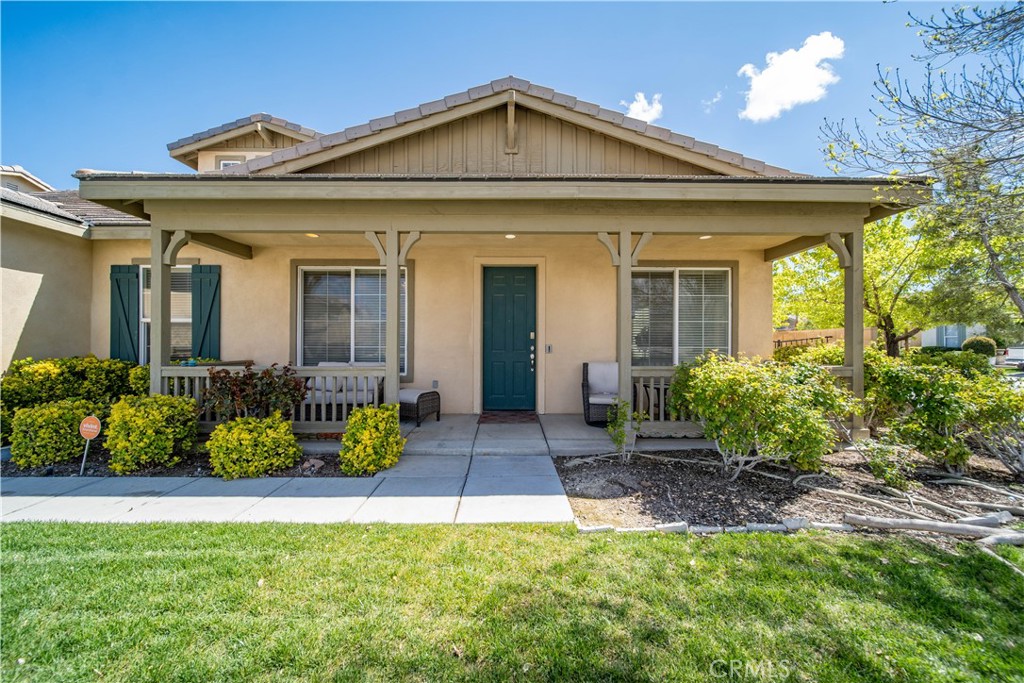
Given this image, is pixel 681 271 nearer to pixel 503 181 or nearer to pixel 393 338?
pixel 503 181

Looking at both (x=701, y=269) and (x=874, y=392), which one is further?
(x=701, y=269)

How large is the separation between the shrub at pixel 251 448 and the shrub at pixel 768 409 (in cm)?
462

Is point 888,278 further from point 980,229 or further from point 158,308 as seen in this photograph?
point 158,308

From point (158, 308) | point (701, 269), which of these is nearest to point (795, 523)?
point (701, 269)

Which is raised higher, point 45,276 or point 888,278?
point 888,278

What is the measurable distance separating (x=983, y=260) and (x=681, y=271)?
3.61 m

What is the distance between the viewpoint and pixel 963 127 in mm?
3527

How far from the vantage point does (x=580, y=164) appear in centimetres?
600

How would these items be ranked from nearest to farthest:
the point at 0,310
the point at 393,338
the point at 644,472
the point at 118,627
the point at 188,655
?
1. the point at 188,655
2. the point at 118,627
3. the point at 644,472
4. the point at 393,338
5. the point at 0,310

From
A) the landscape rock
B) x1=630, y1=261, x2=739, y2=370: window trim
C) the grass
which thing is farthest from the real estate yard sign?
x1=630, y1=261, x2=739, y2=370: window trim

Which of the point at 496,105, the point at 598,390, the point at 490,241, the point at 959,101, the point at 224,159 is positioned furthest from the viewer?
the point at 224,159

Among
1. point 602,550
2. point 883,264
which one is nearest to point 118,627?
point 602,550

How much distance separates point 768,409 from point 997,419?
2423mm

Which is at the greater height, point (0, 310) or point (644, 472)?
point (0, 310)
